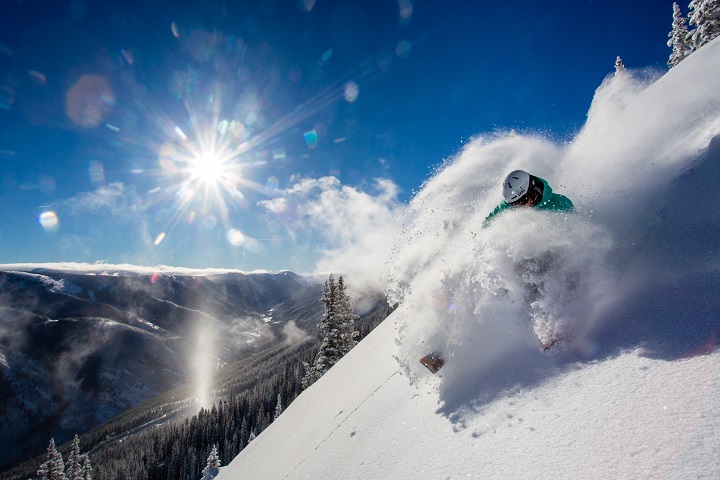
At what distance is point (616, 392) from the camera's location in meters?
3.63

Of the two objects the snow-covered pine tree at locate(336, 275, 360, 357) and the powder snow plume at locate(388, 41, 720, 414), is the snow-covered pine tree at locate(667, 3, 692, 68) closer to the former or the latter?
the powder snow plume at locate(388, 41, 720, 414)

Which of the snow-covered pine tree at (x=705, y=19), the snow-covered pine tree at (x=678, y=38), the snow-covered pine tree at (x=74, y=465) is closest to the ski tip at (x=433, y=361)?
the snow-covered pine tree at (x=705, y=19)

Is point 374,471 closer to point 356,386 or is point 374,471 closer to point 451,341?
point 451,341

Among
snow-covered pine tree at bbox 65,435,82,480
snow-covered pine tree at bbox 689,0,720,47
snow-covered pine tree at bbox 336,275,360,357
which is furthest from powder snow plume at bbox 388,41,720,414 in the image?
snow-covered pine tree at bbox 65,435,82,480

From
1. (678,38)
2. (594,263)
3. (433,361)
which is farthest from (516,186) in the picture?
(678,38)

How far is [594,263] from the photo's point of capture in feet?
18.3

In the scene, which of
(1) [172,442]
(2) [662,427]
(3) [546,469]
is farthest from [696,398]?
(1) [172,442]

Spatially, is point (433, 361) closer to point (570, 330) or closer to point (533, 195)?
point (570, 330)

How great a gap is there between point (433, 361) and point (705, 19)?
1337 inches

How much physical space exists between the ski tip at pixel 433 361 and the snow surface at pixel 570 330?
0.73 ft

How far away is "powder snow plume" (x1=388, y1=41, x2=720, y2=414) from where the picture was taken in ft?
15.1

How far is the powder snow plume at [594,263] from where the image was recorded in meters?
4.61

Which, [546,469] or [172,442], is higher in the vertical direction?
[172,442]

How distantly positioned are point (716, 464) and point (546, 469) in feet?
4.23
